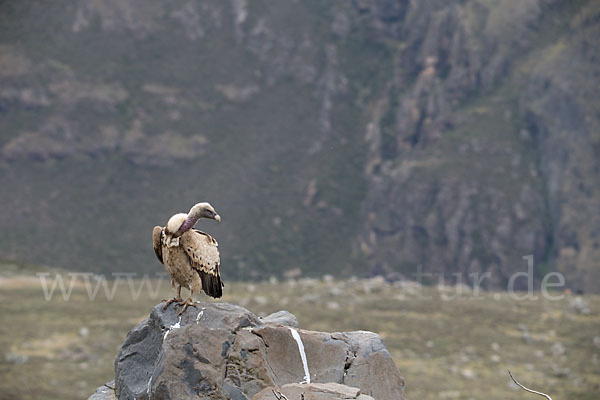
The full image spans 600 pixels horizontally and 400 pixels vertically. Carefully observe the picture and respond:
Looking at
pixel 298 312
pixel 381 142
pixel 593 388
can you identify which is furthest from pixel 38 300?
pixel 381 142

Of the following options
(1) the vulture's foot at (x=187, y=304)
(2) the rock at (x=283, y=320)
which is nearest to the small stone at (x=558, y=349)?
(2) the rock at (x=283, y=320)

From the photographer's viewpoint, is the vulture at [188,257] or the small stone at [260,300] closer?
the vulture at [188,257]

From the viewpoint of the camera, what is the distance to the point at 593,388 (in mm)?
54250

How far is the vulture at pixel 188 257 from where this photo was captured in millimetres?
17188

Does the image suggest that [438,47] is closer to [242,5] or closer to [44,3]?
[242,5]

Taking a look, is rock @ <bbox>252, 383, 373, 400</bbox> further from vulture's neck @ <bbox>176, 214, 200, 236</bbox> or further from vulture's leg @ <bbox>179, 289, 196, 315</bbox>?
vulture's neck @ <bbox>176, 214, 200, 236</bbox>

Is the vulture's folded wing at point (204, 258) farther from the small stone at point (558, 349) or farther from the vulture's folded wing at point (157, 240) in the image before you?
the small stone at point (558, 349)

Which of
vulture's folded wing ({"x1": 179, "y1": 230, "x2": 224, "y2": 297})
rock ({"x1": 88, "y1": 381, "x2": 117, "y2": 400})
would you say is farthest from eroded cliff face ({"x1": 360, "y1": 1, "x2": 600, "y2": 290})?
vulture's folded wing ({"x1": 179, "y1": 230, "x2": 224, "y2": 297})

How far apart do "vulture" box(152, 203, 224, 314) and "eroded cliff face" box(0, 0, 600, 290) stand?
96165mm

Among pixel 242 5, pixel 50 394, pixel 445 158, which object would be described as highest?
pixel 242 5

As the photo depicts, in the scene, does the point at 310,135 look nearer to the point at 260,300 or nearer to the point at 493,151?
the point at 493,151

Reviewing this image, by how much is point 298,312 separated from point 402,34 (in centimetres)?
9741

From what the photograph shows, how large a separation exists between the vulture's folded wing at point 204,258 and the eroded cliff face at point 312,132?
96.2m

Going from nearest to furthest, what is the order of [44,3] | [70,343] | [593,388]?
[593,388], [70,343], [44,3]
